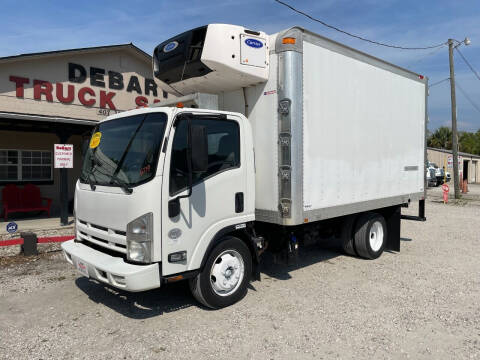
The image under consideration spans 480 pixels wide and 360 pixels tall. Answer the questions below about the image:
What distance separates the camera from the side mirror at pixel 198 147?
3.70m

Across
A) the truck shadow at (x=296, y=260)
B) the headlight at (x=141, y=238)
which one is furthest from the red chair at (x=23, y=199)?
the headlight at (x=141, y=238)

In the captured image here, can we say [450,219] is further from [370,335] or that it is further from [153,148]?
[153,148]

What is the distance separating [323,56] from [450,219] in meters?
9.65

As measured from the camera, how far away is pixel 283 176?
4.59 metres

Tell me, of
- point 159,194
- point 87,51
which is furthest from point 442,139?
point 159,194

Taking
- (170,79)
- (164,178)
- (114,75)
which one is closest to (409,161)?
(170,79)

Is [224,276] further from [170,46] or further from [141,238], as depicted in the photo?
[170,46]

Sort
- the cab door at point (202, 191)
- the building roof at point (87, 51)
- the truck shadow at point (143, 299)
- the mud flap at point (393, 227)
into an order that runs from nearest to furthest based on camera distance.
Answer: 1. the cab door at point (202, 191)
2. the truck shadow at point (143, 299)
3. the mud flap at point (393, 227)
4. the building roof at point (87, 51)

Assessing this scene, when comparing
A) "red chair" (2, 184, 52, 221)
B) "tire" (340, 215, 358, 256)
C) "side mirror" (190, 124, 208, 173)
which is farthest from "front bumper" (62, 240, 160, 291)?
"red chair" (2, 184, 52, 221)

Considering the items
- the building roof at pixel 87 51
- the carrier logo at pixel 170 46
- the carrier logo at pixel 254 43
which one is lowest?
the carrier logo at pixel 254 43

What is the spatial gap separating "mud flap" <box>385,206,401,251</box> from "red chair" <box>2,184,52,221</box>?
991 centimetres

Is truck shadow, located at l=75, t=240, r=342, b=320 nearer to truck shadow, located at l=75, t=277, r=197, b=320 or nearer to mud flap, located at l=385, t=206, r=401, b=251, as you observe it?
truck shadow, located at l=75, t=277, r=197, b=320

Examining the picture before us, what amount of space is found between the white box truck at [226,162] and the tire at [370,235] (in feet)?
2.71

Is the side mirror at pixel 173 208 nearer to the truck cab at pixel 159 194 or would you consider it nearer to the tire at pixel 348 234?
the truck cab at pixel 159 194
